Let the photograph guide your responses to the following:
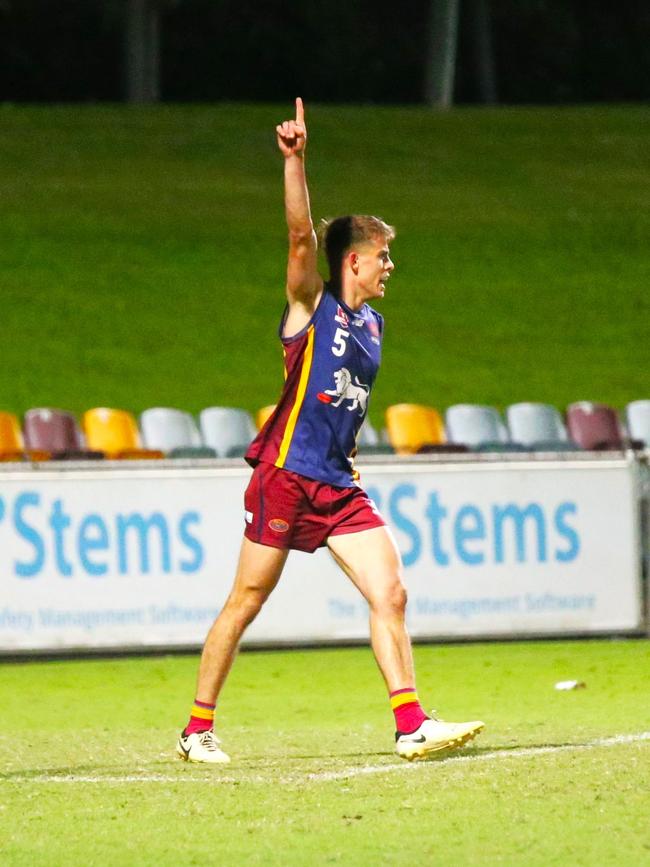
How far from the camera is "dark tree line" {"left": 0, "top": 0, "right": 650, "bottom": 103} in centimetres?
4381

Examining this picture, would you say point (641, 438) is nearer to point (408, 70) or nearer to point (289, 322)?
point (289, 322)

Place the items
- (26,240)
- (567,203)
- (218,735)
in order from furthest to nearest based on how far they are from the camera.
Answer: (567,203) → (26,240) → (218,735)

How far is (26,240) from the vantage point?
25516mm

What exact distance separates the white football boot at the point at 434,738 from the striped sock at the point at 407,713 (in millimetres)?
22

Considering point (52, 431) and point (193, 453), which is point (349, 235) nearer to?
point (193, 453)

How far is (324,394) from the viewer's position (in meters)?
6.30

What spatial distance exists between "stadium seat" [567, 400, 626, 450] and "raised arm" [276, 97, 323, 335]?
1056cm

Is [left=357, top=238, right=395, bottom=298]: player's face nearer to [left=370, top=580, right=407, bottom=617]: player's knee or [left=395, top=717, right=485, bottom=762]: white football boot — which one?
[left=370, top=580, right=407, bottom=617]: player's knee

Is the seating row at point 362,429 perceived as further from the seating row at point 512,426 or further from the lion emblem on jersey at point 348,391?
the lion emblem on jersey at point 348,391

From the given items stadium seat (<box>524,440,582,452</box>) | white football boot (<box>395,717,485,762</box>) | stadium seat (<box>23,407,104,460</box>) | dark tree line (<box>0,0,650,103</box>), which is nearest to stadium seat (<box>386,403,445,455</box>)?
stadium seat (<box>524,440,582,452</box>)

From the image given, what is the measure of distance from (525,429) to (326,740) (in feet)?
30.6

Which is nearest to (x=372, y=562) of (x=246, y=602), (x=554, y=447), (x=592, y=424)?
(x=246, y=602)

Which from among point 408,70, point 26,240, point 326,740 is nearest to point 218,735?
point 326,740

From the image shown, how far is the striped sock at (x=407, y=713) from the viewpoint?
245 inches
